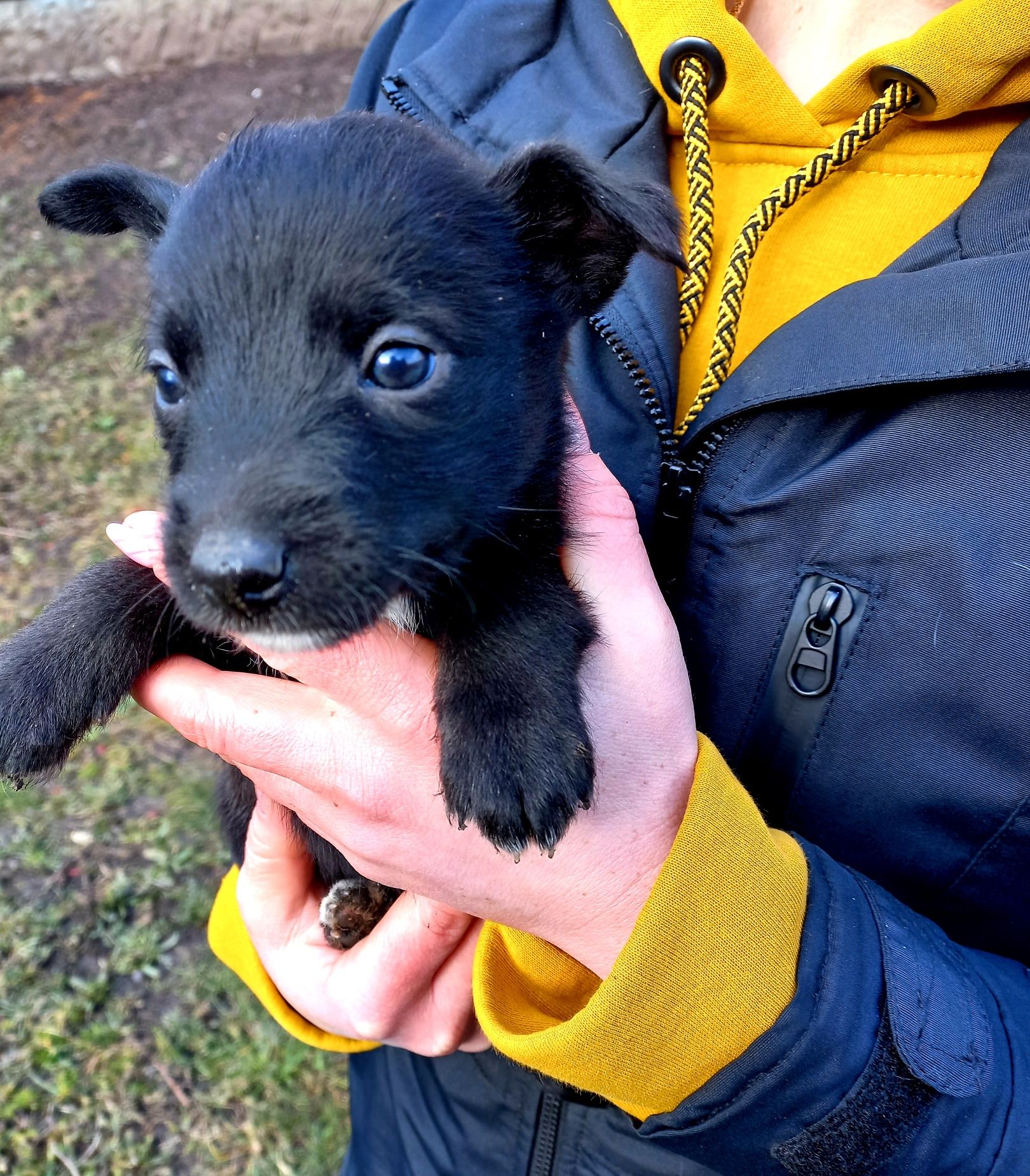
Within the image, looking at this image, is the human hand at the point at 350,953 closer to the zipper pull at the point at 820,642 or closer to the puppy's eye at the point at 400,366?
the puppy's eye at the point at 400,366

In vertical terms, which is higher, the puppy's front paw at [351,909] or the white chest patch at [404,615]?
the white chest patch at [404,615]

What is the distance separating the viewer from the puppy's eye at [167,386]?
167cm

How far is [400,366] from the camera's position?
156 cm

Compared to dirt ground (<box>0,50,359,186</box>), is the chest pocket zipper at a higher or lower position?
higher

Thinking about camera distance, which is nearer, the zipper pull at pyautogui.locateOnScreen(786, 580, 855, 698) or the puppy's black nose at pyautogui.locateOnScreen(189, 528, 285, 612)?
the puppy's black nose at pyautogui.locateOnScreen(189, 528, 285, 612)

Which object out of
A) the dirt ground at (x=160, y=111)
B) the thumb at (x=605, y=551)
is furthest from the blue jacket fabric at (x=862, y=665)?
the dirt ground at (x=160, y=111)

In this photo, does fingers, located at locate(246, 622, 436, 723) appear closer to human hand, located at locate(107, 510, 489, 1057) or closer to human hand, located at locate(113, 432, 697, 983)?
human hand, located at locate(113, 432, 697, 983)

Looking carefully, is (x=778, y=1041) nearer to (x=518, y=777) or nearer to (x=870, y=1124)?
(x=870, y=1124)

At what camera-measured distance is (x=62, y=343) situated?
18.1 feet

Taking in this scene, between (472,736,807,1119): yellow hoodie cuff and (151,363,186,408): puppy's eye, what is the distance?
1092 mm

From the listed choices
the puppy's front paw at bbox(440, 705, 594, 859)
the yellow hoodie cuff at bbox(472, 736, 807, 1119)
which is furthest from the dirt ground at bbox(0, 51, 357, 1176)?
the yellow hoodie cuff at bbox(472, 736, 807, 1119)

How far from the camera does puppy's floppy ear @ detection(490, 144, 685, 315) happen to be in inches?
63.9

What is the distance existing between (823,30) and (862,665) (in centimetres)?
149

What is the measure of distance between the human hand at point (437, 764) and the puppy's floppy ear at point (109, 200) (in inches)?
39.4
